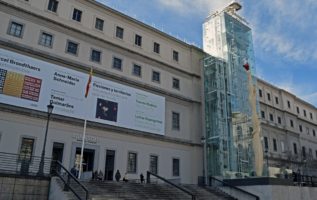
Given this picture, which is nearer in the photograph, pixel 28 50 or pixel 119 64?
pixel 28 50

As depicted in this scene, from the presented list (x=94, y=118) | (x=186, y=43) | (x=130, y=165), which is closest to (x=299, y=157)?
(x=186, y=43)

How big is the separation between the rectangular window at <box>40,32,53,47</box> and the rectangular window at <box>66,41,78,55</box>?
4.74 feet

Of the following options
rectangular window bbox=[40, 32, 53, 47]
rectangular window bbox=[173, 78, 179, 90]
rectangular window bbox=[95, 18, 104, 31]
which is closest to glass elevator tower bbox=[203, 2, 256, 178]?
rectangular window bbox=[173, 78, 179, 90]

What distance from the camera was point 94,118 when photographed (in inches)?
997

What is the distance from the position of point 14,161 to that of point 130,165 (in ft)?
31.2

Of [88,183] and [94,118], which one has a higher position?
[94,118]

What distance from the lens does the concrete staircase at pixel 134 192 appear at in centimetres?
1654

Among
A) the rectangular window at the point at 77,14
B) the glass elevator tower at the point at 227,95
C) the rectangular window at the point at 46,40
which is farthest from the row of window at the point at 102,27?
the glass elevator tower at the point at 227,95

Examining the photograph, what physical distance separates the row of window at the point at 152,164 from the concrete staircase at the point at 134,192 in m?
5.81

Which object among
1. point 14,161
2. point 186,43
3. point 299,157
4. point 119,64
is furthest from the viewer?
point 299,157

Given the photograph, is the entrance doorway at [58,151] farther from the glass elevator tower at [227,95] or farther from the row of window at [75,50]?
the glass elevator tower at [227,95]

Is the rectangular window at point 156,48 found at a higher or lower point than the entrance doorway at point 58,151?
higher

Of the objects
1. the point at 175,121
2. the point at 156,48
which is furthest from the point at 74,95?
the point at 156,48

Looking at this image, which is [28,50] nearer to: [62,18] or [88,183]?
[62,18]
